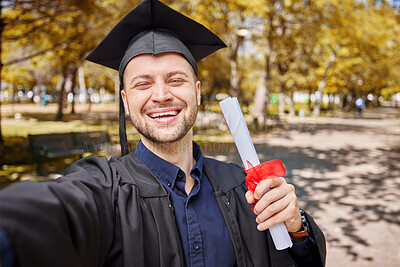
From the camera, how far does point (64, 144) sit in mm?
7641

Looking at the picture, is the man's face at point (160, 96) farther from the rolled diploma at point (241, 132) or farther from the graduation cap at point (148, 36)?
the rolled diploma at point (241, 132)

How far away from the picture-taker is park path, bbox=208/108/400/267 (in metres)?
4.22

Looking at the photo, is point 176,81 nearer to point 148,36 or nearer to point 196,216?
point 148,36

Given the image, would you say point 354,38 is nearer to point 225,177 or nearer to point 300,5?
point 300,5

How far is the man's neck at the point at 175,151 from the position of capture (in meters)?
1.61

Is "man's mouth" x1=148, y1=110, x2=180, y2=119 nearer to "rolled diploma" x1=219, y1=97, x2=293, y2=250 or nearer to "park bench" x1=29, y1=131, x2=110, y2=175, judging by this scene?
"rolled diploma" x1=219, y1=97, x2=293, y2=250

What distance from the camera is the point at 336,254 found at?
4.10m

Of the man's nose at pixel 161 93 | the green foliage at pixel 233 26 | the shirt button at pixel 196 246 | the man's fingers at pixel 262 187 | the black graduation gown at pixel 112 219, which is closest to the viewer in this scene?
the black graduation gown at pixel 112 219

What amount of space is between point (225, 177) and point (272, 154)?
355 inches

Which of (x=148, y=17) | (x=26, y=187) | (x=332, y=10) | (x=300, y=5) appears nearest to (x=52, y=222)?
(x=26, y=187)

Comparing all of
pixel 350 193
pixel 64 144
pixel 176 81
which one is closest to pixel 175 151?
pixel 176 81

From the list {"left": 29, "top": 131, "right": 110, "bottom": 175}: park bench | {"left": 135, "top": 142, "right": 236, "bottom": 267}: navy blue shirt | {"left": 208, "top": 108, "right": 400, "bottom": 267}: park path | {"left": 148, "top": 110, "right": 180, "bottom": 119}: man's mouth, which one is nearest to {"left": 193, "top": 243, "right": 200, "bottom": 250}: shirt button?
{"left": 135, "top": 142, "right": 236, "bottom": 267}: navy blue shirt

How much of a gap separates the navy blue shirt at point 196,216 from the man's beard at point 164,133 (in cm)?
10

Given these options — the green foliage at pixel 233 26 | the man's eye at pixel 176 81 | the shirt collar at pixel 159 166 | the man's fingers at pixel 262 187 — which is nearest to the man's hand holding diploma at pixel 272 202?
the man's fingers at pixel 262 187
